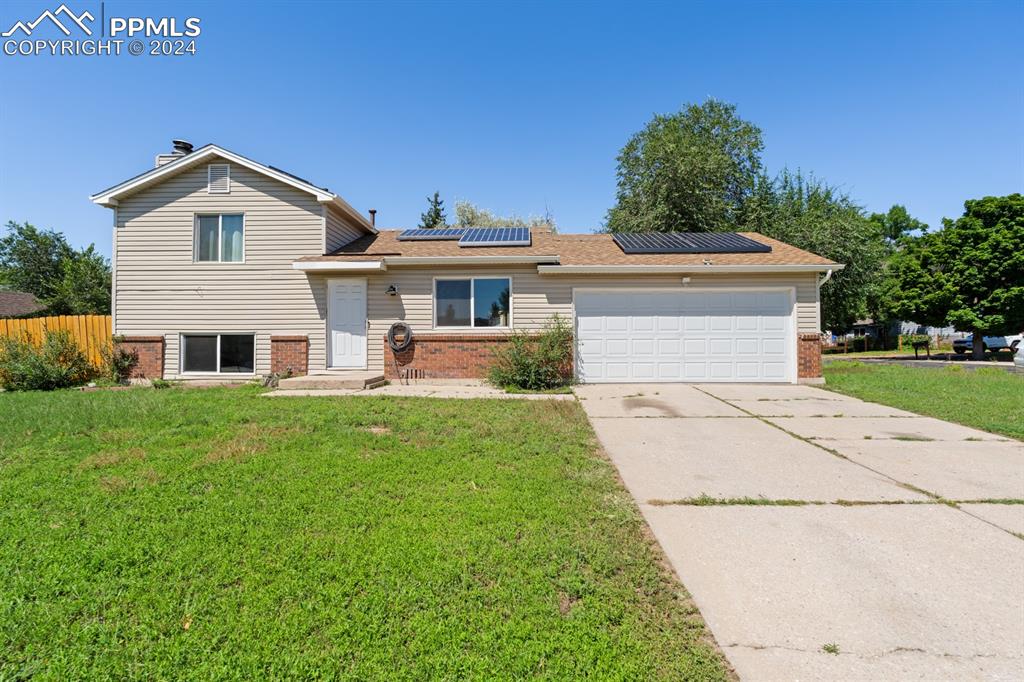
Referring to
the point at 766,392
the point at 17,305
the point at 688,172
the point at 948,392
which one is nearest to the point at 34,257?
the point at 17,305

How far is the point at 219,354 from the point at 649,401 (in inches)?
400

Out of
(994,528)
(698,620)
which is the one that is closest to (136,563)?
(698,620)

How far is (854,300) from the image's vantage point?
22734 mm

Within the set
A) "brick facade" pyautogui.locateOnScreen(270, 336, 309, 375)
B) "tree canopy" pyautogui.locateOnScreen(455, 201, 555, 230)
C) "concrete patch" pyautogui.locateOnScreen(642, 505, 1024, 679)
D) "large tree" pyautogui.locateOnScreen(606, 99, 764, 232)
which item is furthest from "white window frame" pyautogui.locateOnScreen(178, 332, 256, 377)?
"tree canopy" pyautogui.locateOnScreen(455, 201, 555, 230)

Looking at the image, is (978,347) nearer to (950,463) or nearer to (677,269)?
(677,269)

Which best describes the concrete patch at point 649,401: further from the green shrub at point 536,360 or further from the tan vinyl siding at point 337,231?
the tan vinyl siding at point 337,231

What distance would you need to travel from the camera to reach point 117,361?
10.5 meters

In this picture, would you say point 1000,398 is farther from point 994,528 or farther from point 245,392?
point 245,392

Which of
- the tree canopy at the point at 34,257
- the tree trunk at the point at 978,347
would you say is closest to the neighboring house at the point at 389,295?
the tree trunk at the point at 978,347

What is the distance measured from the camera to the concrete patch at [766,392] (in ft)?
27.2

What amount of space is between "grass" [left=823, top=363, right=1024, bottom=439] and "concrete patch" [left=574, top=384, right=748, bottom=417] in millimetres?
3003

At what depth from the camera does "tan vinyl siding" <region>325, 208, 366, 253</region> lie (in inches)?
431

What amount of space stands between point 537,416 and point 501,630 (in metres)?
4.48

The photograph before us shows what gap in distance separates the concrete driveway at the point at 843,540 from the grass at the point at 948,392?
94cm
